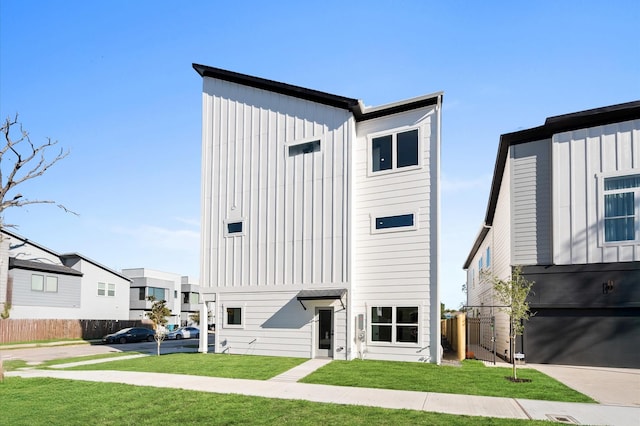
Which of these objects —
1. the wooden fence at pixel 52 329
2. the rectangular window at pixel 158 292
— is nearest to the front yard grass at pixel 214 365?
the wooden fence at pixel 52 329

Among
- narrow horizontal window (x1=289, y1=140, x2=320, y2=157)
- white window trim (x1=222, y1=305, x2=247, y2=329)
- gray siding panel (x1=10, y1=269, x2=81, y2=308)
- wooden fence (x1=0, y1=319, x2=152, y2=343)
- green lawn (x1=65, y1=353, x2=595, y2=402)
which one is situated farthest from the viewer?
gray siding panel (x1=10, y1=269, x2=81, y2=308)

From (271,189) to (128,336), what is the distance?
19.2 meters

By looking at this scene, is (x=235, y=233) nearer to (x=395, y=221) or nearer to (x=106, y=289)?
(x=395, y=221)

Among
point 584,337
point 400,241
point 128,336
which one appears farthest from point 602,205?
point 128,336

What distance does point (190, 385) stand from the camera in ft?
43.3

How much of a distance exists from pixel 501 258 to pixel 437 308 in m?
6.11

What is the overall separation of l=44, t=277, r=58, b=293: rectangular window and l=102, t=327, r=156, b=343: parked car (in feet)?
20.4

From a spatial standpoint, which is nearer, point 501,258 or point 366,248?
point 366,248

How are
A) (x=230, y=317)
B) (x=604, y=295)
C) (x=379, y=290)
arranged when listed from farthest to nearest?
1. (x=230, y=317)
2. (x=379, y=290)
3. (x=604, y=295)

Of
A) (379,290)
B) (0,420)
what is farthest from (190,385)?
(379,290)

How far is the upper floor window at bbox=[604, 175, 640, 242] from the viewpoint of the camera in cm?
1653

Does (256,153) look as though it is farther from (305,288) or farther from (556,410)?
(556,410)

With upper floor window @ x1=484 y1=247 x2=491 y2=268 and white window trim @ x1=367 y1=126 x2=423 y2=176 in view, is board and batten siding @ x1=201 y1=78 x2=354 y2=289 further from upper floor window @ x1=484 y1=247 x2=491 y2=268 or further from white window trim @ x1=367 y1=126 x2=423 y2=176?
upper floor window @ x1=484 y1=247 x2=491 y2=268

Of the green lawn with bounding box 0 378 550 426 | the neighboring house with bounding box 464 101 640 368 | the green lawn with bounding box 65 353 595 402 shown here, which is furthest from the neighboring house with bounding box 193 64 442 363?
the green lawn with bounding box 0 378 550 426
